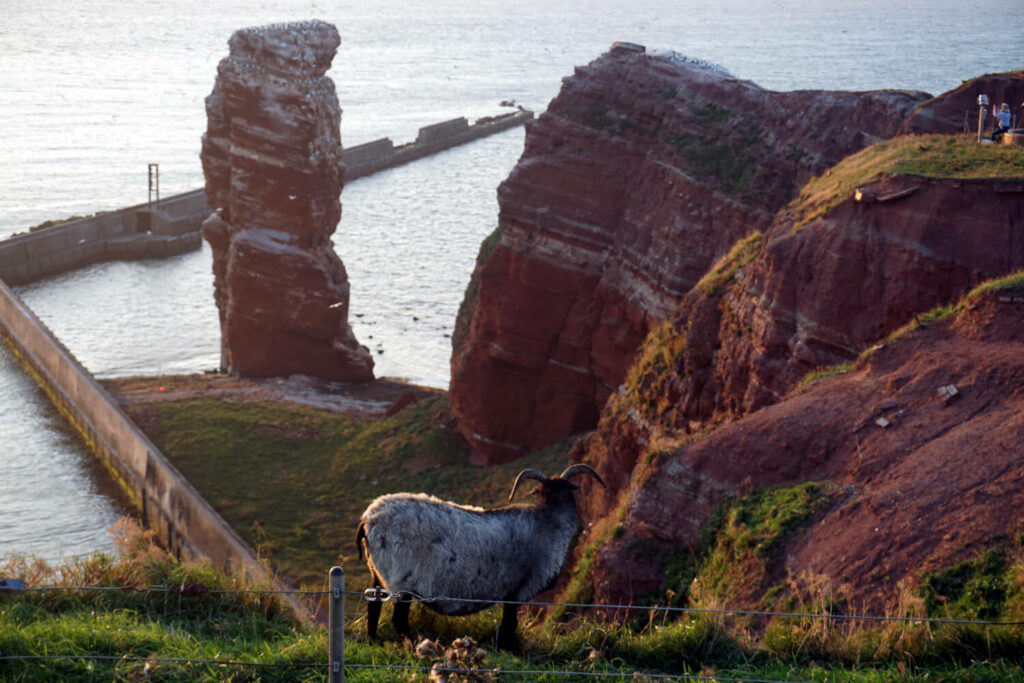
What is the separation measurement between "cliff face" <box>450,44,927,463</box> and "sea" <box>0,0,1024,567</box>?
2.19 meters

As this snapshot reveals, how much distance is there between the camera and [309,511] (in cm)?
3108

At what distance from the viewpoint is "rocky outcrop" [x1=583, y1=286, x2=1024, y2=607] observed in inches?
510

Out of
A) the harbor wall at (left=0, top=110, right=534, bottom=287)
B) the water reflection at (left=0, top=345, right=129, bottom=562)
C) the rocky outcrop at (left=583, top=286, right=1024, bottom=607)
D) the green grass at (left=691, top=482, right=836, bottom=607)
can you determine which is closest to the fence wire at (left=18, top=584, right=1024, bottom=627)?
the rocky outcrop at (left=583, top=286, right=1024, bottom=607)

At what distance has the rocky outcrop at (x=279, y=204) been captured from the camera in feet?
149

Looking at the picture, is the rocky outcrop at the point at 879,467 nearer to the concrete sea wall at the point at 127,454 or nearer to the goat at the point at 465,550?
the goat at the point at 465,550

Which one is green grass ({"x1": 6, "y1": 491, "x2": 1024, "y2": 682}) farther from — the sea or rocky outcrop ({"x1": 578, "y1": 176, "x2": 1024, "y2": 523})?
rocky outcrop ({"x1": 578, "y1": 176, "x2": 1024, "y2": 523})

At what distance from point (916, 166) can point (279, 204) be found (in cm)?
3210

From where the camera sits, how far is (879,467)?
48.5 feet

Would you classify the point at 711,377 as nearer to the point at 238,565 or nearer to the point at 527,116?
the point at 238,565

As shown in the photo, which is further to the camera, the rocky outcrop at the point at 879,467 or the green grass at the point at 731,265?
the green grass at the point at 731,265

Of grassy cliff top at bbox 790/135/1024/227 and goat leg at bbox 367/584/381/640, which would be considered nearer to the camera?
goat leg at bbox 367/584/381/640

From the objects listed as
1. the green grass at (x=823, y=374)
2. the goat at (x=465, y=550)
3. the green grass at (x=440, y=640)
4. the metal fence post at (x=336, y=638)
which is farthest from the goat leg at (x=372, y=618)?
the green grass at (x=823, y=374)

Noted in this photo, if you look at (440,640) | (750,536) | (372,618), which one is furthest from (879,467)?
(372,618)

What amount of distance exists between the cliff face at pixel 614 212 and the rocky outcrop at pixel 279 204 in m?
12.7
